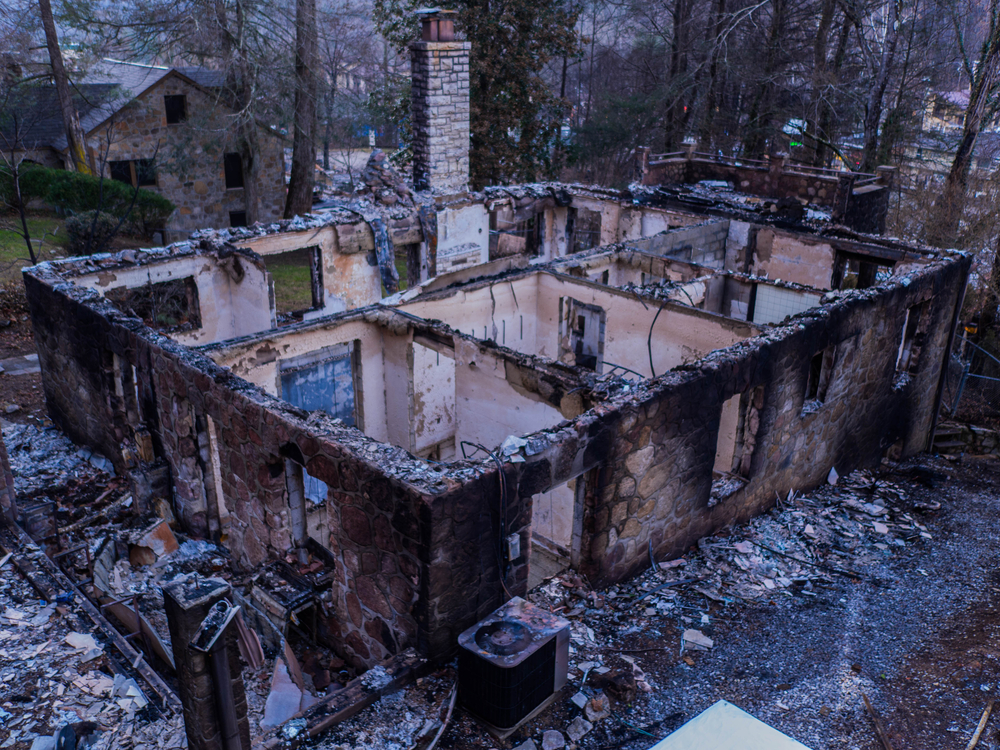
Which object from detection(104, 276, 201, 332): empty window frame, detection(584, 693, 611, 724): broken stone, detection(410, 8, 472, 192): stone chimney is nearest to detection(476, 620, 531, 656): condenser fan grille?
detection(584, 693, 611, 724): broken stone

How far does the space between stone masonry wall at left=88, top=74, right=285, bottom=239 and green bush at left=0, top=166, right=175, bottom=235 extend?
1.13 metres

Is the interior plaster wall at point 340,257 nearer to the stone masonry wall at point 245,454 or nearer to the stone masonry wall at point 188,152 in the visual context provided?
the stone masonry wall at point 245,454

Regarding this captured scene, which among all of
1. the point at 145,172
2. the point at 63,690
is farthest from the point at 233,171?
the point at 63,690

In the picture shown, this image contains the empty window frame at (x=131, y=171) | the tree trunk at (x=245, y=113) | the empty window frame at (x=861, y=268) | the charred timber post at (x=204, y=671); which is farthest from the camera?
the empty window frame at (x=131, y=171)

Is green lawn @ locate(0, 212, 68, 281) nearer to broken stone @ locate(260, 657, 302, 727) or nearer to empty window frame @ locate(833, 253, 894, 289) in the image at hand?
broken stone @ locate(260, 657, 302, 727)

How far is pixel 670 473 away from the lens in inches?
347

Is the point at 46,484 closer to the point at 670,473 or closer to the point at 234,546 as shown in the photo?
the point at 234,546

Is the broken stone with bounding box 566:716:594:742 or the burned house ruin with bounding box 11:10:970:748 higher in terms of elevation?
the burned house ruin with bounding box 11:10:970:748

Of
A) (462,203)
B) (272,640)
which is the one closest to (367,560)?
(272,640)

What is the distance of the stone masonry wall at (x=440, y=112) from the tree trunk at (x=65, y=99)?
1239 centimetres

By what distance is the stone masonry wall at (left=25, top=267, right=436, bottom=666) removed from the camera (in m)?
6.93

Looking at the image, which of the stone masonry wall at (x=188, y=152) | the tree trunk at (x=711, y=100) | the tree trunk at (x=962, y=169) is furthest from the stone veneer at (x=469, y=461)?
the tree trunk at (x=711, y=100)

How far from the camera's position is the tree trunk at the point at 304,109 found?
2486 cm

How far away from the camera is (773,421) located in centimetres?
1030
